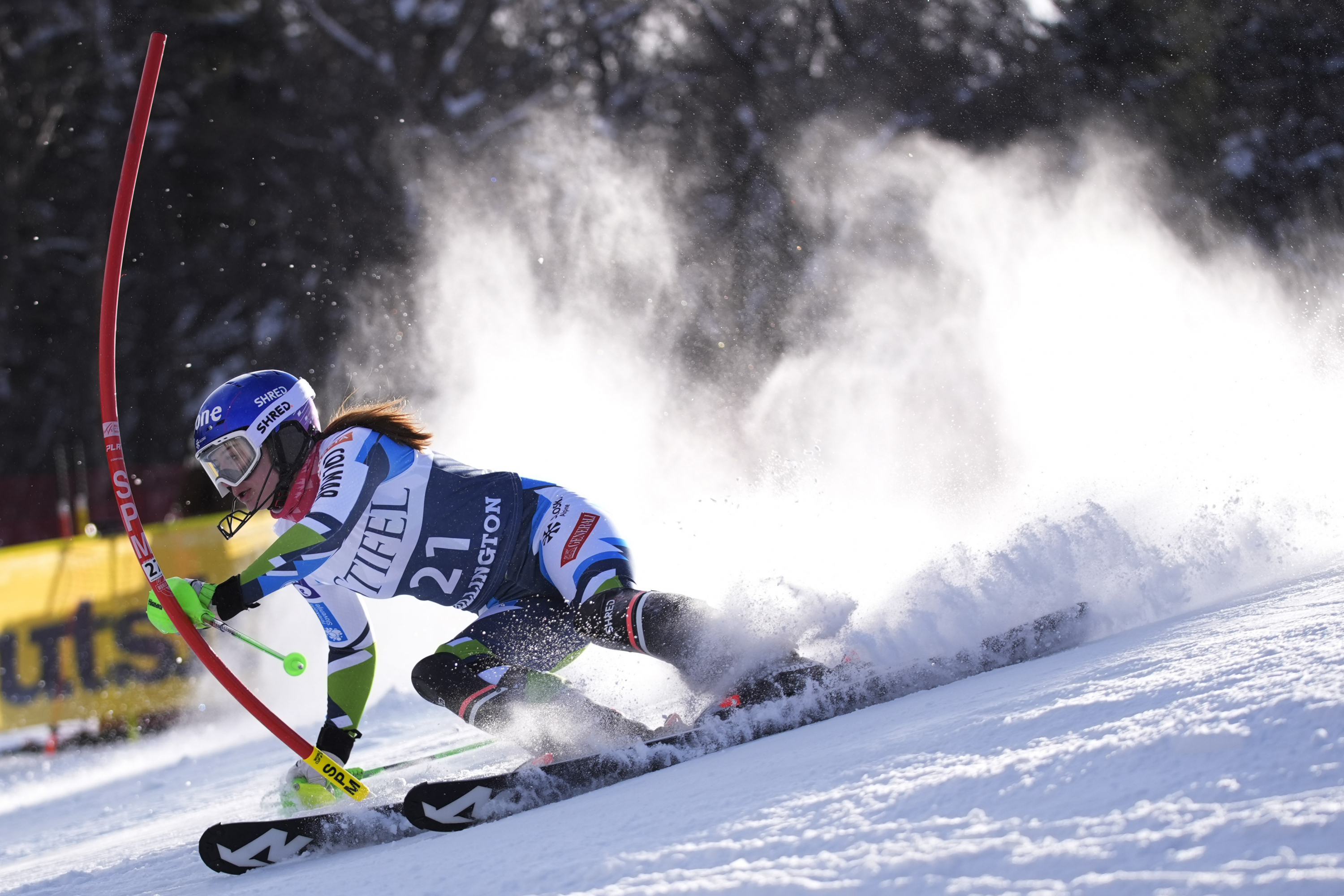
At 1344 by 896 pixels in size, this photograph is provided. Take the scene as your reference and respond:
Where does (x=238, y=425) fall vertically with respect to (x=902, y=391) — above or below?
below

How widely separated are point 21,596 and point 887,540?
505 cm

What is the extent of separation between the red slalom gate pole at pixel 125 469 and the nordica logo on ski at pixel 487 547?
2.20 ft

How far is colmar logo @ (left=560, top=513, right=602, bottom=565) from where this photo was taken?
3.57 m

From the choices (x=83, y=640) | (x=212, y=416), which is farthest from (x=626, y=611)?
(x=83, y=640)

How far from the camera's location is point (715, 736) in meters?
3.12

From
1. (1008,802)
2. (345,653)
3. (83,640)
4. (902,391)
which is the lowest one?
(1008,802)

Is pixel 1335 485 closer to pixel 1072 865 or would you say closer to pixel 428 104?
pixel 1072 865

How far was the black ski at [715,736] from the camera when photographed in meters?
2.90

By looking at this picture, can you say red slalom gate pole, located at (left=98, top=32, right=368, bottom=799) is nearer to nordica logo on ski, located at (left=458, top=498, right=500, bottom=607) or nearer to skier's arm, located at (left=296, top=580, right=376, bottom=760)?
skier's arm, located at (left=296, top=580, right=376, bottom=760)

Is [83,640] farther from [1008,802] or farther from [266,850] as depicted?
[1008,802]

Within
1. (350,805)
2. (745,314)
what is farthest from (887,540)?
(745,314)

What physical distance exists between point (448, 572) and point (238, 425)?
764mm

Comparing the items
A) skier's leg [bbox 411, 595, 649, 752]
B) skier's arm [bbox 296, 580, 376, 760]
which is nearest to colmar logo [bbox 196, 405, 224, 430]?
skier's arm [bbox 296, 580, 376, 760]

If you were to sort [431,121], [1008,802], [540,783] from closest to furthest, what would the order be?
1. [1008,802]
2. [540,783]
3. [431,121]
